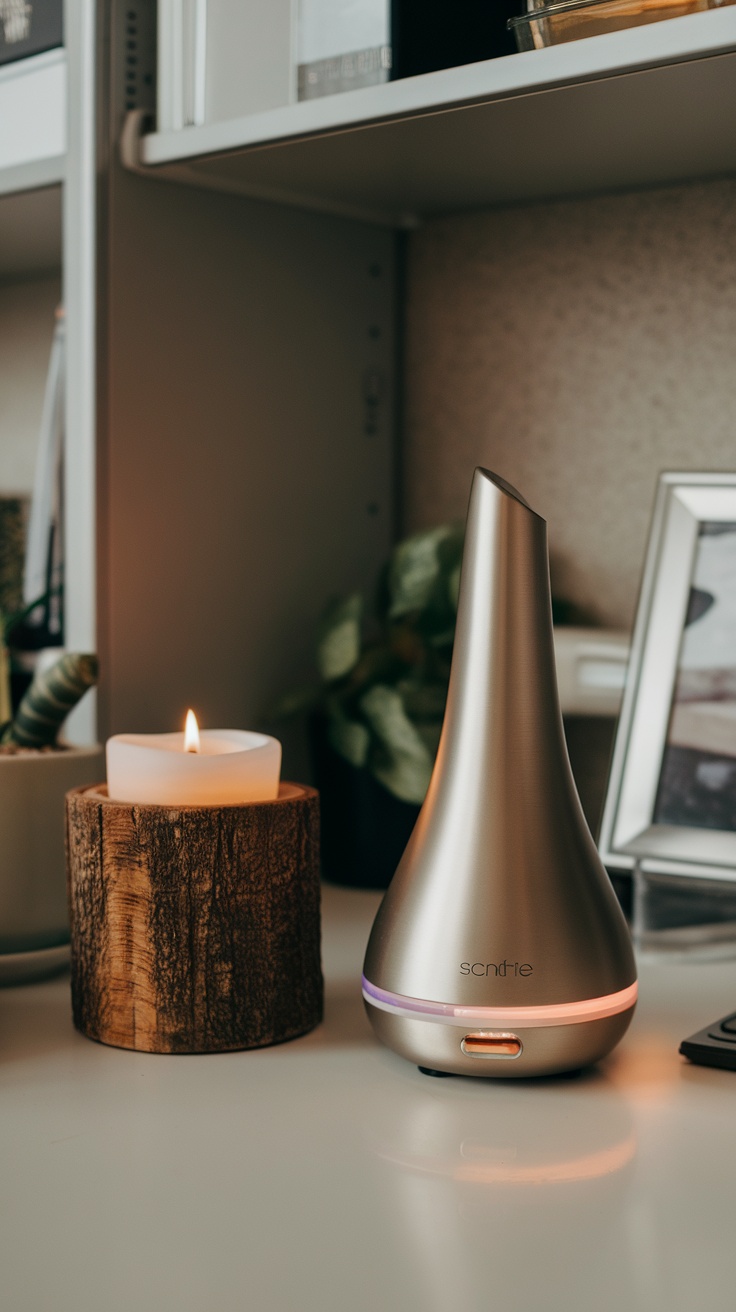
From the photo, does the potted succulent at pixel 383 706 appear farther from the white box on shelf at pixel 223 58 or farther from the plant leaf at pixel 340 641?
the white box on shelf at pixel 223 58

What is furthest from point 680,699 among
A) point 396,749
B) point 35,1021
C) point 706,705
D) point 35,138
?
point 35,138

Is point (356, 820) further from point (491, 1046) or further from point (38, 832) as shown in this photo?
point (491, 1046)

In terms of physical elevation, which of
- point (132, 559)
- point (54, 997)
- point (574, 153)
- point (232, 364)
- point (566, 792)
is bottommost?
point (54, 997)

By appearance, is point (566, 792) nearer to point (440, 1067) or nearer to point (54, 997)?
point (440, 1067)

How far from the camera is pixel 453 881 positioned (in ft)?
1.61

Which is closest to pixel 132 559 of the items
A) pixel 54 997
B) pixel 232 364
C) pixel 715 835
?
pixel 232 364

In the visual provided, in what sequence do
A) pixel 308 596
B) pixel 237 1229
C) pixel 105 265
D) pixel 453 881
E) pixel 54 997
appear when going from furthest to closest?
pixel 308 596 < pixel 105 265 < pixel 54 997 < pixel 453 881 < pixel 237 1229

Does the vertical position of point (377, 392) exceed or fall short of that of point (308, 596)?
it exceeds it

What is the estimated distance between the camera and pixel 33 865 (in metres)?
0.66

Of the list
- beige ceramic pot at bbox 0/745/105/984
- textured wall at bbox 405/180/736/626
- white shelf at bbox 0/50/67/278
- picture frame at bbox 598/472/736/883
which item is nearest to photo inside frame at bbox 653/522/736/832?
picture frame at bbox 598/472/736/883

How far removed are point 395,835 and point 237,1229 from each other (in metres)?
0.44

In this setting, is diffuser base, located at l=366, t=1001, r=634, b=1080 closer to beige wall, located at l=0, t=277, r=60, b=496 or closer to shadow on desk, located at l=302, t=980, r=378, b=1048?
shadow on desk, located at l=302, t=980, r=378, b=1048

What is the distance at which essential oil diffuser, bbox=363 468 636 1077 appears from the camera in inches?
19.0

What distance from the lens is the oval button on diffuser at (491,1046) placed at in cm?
49
